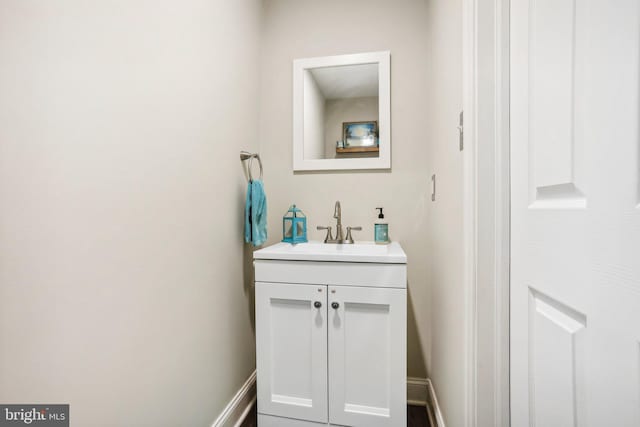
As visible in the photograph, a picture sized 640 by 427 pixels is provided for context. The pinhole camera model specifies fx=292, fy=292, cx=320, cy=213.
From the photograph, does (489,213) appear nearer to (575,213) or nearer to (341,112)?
(575,213)

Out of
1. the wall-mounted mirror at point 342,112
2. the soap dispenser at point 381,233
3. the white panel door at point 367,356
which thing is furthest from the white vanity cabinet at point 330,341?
the wall-mounted mirror at point 342,112

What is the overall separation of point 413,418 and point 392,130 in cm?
153

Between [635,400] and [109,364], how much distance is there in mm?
1047

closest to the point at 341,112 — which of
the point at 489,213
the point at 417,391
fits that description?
the point at 489,213

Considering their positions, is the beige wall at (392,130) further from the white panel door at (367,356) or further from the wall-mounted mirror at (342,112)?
the white panel door at (367,356)

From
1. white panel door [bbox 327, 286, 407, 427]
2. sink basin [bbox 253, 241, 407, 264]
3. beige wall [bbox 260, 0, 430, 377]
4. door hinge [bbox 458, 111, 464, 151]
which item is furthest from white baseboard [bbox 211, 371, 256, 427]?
door hinge [bbox 458, 111, 464, 151]

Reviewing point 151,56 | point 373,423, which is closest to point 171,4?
point 151,56

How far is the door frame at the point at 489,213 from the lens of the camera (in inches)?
29.8

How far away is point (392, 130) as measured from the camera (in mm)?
1677

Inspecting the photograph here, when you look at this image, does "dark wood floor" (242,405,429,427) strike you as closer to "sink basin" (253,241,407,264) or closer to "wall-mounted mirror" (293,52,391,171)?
"sink basin" (253,241,407,264)

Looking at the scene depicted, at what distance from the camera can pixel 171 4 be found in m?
0.98

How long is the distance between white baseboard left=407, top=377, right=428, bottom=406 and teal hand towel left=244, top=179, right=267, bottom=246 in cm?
115

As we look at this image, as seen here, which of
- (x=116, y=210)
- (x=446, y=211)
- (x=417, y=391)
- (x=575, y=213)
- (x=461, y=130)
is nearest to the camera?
(x=575, y=213)

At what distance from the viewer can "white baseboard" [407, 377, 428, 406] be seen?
1.60 m
